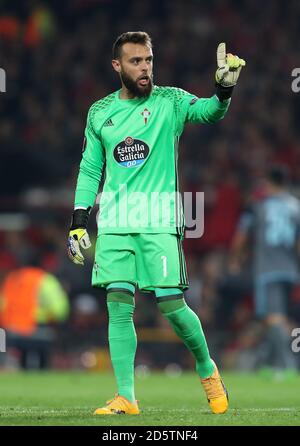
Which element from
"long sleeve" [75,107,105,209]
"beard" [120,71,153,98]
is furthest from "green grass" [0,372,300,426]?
"beard" [120,71,153,98]

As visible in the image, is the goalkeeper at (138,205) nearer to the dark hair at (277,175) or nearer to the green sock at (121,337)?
the green sock at (121,337)

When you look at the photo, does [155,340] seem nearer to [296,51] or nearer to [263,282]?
[263,282]

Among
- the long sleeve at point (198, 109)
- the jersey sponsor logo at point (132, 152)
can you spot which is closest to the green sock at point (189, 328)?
the jersey sponsor logo at point (132, 152)

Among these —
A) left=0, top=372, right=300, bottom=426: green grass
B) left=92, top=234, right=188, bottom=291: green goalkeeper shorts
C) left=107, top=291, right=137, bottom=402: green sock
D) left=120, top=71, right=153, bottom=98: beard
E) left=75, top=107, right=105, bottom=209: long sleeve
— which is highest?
left=120, top=71, right=153, bottom=98: beard

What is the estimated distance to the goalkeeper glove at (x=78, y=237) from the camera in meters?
7.43

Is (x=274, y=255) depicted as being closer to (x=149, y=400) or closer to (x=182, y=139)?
(x=149, y=400)

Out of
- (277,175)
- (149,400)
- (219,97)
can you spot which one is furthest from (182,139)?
(219,97)

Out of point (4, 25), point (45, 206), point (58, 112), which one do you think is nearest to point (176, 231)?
point (45, 206)

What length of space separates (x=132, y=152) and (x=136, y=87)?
14.7 inches

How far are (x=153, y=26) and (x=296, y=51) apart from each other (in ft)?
8.06

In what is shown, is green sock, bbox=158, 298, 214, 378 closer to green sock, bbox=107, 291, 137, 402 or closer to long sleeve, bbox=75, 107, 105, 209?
green sock, bbox=107, 291, 137, 402

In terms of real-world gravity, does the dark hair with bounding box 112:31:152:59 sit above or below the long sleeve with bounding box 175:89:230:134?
above

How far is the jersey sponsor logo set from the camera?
741 cm

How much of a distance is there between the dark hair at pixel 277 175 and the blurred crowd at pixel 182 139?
1.35 metres
